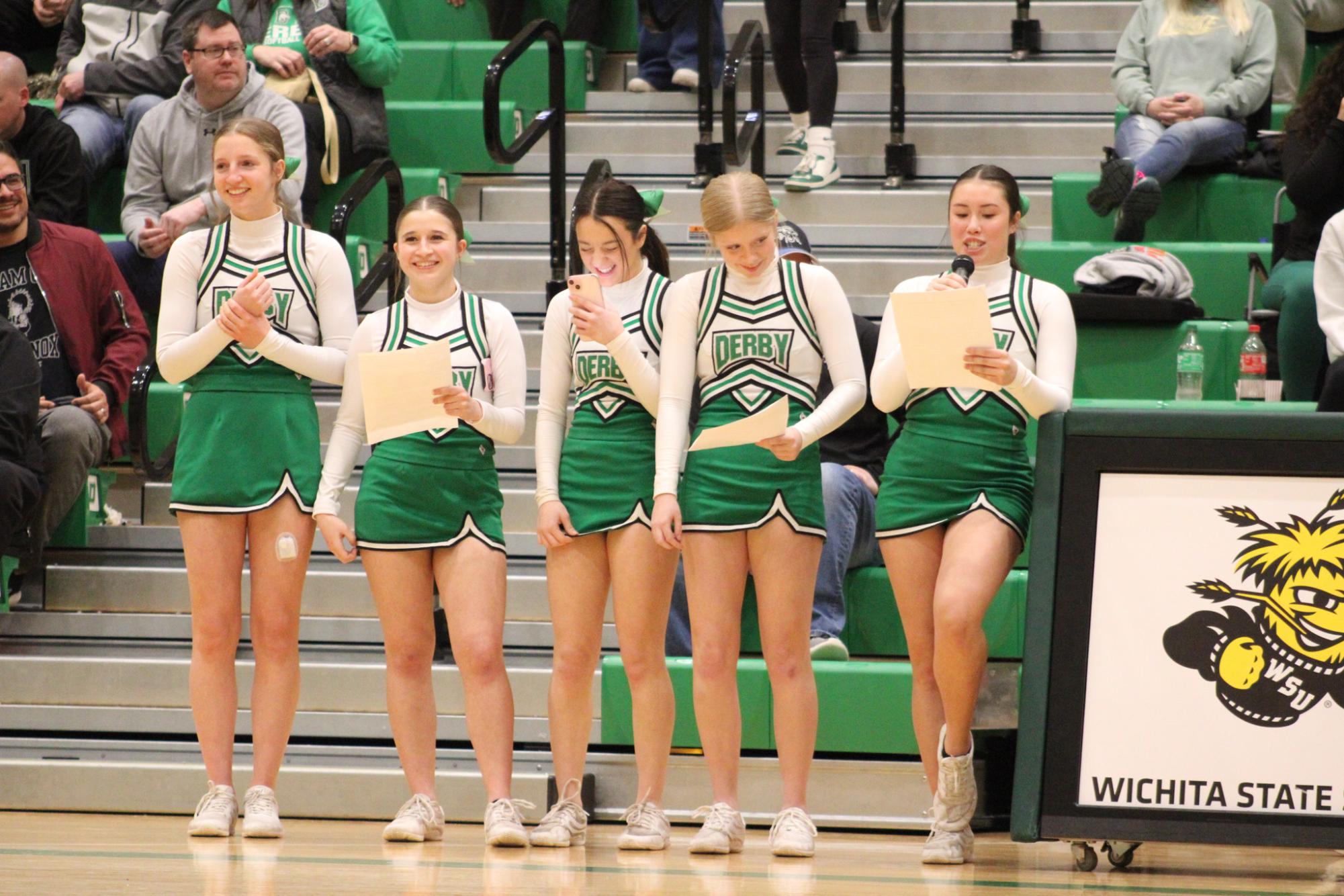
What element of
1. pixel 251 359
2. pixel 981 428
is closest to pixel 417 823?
pixel 251 359

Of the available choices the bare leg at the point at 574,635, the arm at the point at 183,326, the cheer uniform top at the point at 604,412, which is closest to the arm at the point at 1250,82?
the cheer uniform top at the point at 604,412

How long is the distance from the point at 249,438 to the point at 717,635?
3.99ft

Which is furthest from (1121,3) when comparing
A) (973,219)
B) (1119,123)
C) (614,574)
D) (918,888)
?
(918,888)

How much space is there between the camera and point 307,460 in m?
4.08

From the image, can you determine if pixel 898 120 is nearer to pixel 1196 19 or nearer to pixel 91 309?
pixel 1196 19

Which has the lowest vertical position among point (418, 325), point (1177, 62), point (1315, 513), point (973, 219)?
point (1315, 513)

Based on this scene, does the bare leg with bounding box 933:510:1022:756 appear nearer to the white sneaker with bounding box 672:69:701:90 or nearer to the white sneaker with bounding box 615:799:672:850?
the white sneaker with bounding box 615:799:672:850

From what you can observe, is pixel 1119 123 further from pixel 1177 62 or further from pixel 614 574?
pixel 614 574

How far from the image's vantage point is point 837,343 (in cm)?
384

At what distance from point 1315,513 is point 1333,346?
133 centimetres

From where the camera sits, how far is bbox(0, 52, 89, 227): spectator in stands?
589cm

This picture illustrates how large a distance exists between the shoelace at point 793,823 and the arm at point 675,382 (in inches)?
29.8

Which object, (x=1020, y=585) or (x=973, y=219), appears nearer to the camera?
(x=973, y=219)

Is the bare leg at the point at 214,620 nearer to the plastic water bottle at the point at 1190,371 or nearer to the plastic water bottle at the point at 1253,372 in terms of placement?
the plastic water bottle at the point at 1190,371
